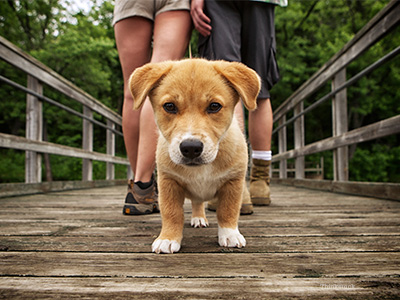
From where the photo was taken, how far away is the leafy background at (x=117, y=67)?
13.5m

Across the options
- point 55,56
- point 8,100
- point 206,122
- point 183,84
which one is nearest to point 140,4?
point 183,84

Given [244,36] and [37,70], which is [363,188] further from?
[37,70]

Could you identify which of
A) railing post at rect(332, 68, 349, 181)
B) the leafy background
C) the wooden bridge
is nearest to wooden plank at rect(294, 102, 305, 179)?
railing post at rect(332, 68, 349, 181)

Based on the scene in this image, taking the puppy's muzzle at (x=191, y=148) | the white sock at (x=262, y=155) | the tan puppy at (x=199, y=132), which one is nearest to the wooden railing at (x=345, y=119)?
the white sock at (x=262, y=155)

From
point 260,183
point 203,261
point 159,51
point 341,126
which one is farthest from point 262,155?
point 203,261

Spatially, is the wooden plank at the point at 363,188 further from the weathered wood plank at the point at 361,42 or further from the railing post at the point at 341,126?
the weathered wood plank at the point at 361,42

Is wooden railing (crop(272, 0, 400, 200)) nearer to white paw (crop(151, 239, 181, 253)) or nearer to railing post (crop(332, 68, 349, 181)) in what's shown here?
railing post (crop(332, 68, 349, 181))

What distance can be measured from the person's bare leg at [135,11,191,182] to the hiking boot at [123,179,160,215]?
8 centimetres

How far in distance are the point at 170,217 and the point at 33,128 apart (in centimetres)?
295

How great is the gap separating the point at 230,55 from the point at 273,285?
182cm

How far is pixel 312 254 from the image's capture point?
4.14ft

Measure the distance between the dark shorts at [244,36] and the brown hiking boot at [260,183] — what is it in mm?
623

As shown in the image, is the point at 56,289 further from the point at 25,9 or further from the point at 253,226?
the point at 25,9

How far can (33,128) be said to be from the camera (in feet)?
12.3
